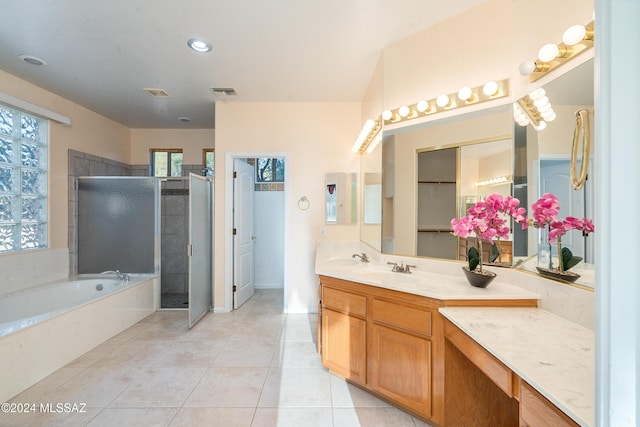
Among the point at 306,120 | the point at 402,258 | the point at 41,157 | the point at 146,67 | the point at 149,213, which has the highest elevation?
the point at 146,67

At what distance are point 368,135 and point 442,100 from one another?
0.89 m

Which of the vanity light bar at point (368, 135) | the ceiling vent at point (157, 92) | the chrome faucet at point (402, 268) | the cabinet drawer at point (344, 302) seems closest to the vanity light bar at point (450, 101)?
the vanity light bar at point (368, 135)

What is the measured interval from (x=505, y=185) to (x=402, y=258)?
88 cm

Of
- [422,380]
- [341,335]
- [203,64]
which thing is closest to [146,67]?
[203,64]

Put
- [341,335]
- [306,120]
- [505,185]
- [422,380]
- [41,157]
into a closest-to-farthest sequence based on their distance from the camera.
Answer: [422,380]
[505,185]
[341,335]
[41,157]
[306,120]

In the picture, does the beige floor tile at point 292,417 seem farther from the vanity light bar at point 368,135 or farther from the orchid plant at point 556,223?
the vanity light bar at point 368,135

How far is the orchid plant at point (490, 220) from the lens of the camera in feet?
5.28

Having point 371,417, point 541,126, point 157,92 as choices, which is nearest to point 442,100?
point 541,126

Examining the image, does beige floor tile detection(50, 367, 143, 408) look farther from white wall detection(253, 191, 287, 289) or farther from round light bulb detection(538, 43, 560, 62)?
round light bulb detection(538, 43, 560, 62)

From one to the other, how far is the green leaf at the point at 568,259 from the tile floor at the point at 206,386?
1232 millimetres

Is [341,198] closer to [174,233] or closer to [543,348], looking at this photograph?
[543,348]

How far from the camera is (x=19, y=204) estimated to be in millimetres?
2904

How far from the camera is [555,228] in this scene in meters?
1.38

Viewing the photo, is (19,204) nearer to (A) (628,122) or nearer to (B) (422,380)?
(B) (422,380)
